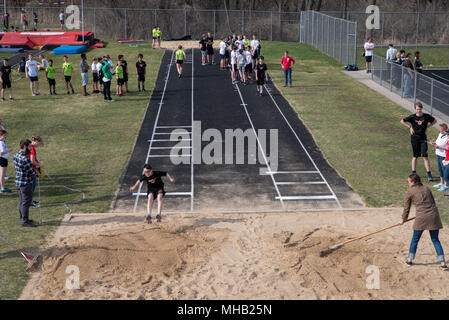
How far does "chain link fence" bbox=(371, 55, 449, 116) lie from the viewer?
24297mm

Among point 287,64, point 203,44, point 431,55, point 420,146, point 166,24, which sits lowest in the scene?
point 420,146

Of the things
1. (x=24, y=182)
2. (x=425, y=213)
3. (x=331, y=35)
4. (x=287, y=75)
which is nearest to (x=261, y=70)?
(x=287, y=75)

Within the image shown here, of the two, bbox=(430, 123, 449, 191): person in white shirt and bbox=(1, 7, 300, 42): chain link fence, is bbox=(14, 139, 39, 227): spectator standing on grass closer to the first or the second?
bbox=(430, 123, 449, 191): person in white shirt

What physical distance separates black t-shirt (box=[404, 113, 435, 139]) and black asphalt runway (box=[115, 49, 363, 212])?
2611mm

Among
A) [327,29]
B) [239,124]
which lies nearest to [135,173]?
[239,124]

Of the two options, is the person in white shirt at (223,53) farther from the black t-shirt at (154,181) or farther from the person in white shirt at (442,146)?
the black t-shirt at (154,181)

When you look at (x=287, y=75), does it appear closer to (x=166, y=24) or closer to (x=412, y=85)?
(x=412, y=85)

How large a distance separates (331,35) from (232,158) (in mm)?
23651

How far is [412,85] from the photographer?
1090 inches

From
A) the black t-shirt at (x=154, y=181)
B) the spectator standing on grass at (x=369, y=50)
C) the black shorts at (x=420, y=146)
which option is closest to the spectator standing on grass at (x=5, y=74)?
the black t-shirt at (x=154, y=181)

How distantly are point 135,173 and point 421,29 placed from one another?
43909mm

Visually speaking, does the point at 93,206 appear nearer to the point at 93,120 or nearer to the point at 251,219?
the point at 251,219

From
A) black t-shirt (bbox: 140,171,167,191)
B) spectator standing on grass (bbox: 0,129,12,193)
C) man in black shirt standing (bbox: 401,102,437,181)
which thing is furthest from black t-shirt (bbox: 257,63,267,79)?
black t-shirt (bbox: 140,171,167,191)
